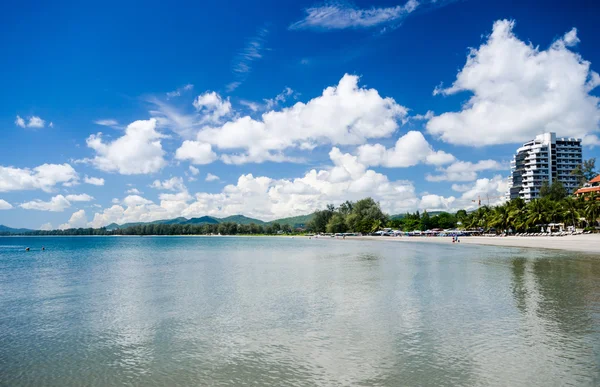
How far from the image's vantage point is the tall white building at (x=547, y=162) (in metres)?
171

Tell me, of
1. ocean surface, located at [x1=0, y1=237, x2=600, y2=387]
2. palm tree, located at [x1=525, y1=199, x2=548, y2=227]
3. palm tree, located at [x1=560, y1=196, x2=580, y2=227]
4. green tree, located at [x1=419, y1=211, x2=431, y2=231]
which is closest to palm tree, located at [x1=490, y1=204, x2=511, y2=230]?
palm tree, located at [x1=525, y1=199, x2=548, y2=227]

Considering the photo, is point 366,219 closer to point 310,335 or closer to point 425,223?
point 425,223

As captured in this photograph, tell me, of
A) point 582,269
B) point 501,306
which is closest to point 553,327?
point 501,306

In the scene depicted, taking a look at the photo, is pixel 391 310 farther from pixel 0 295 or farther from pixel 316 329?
pixel 0 295

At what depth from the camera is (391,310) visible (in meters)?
20.4

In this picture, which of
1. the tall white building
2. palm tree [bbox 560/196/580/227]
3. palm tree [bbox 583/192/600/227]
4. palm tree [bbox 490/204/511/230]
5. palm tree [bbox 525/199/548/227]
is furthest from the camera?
the tall white building

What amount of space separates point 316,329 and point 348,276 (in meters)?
19.1

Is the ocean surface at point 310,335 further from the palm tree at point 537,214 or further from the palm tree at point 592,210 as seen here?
the palm tree at point 537,214

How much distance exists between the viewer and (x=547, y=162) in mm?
172250

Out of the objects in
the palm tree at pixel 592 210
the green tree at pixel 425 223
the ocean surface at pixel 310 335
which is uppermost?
the palm tree at pixel 592 210

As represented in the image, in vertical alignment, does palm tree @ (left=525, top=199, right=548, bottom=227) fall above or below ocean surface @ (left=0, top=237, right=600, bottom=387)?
above

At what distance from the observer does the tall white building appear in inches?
6732

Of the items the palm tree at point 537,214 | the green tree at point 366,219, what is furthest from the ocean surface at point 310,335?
the green tree at point 366,219

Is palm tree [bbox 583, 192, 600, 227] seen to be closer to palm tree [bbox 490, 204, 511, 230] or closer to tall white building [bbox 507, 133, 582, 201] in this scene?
palm tree [bbox 490, 204, 511, 230]
